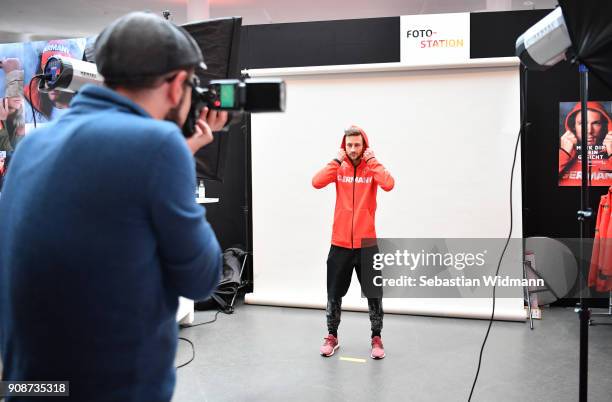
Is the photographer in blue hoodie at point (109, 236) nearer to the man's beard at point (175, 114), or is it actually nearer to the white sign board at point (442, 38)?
the man's beard at point (175, 114)

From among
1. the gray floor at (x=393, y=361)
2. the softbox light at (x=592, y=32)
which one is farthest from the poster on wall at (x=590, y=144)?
the softbox light at (x=592, y=32)

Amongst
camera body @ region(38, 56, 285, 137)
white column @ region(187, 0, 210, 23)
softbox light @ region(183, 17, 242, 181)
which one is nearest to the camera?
camera body @ region(38, 56, 285, 137)

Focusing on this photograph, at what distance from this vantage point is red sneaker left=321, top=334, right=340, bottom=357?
10.7 ft

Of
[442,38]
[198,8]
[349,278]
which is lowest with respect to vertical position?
[349,278]

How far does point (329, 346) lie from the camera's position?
3.29 meters

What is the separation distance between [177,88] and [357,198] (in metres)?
2.51

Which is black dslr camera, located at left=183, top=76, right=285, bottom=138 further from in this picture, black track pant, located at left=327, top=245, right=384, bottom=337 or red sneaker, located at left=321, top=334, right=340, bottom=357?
red sneaker, located at left=321, top=334, right=340, bottom=357

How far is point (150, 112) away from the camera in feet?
2.85

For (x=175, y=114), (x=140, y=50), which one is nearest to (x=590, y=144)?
(x=175, y=114)

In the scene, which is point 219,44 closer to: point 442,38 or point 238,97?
point 238,97

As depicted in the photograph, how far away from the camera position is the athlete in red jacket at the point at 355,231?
→ 3.24 metres

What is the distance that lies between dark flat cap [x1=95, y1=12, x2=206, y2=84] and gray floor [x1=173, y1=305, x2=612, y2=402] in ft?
7.38

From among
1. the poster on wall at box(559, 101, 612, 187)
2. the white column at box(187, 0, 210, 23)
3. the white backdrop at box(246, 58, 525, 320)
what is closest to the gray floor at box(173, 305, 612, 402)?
the white backdrop at box(246, 58, 525, 320)

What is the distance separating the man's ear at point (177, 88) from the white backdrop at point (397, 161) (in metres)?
3.56
